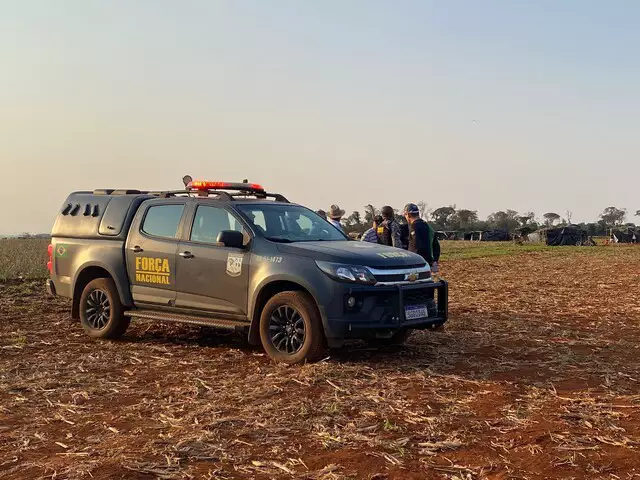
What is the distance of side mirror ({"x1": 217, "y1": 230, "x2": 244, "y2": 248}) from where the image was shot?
8.53 meters

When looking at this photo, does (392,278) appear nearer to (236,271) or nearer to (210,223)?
(236,271)

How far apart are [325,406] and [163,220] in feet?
14.1

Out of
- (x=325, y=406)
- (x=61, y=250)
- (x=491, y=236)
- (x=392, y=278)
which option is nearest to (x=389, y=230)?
(x=392, y=278)

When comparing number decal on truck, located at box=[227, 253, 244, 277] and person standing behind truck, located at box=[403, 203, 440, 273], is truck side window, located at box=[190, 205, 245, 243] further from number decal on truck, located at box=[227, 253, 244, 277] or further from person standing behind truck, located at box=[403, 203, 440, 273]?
person standing behind truck, located at box=[403, 203, 440, 273]

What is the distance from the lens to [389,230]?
1192 cm

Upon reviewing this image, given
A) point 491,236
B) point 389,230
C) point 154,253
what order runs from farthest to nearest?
point 491,236, point 389,230, point 154,253

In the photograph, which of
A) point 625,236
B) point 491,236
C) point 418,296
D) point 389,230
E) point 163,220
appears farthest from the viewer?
point 491,236

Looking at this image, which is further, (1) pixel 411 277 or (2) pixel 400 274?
(1) pixel 411 277

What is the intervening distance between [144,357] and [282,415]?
3.35 meters

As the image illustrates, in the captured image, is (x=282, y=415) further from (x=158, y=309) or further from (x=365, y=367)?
(x=158, y=309)

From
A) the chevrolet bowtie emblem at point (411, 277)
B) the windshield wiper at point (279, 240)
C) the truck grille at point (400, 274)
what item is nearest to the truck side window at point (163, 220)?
the windshield wiper at point (279, 240)

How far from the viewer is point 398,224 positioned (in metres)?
12.0

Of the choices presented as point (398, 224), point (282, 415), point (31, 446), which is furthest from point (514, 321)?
point (31, 446)

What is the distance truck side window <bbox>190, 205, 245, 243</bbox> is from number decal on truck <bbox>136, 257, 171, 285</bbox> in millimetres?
540
